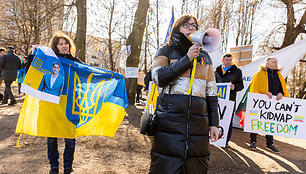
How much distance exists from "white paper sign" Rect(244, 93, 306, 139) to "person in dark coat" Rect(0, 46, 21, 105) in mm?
8186

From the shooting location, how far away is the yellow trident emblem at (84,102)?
356 cm

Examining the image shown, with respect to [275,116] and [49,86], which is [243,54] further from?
[49,86]

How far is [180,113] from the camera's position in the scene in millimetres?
1963

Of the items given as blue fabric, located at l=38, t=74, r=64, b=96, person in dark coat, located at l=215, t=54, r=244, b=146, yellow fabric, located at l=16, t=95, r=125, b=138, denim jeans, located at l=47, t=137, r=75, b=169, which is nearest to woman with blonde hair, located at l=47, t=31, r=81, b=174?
denim jeans, located at l=47, t=137, r=75, b=169

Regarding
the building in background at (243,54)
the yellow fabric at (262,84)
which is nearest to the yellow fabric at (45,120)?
the yellow fabric at (262,84)

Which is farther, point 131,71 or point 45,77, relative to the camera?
point 131,71

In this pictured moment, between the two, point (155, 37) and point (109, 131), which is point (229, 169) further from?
point (155, 37)

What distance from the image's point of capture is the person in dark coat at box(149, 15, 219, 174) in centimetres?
194

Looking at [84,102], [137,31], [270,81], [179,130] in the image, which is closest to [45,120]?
[84,102]

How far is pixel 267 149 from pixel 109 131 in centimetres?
394

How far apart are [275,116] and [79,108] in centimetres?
400

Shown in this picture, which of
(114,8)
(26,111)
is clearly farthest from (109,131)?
(114,8)

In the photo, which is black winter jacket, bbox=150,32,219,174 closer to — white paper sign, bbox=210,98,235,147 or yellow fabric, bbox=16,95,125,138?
yellow fabric, bbox=16,95,125,138

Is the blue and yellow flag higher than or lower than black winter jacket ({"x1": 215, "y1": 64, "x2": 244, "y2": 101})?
lower
